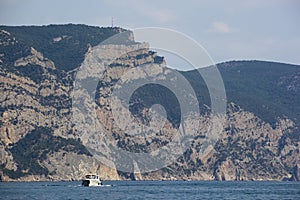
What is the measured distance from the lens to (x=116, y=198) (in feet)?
538

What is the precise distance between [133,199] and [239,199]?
1991 centimetres

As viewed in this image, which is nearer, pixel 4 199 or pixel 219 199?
pixel 4 199

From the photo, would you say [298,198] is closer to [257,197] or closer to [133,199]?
[257,197]

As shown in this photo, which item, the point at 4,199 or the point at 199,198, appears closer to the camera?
the point at 4,199

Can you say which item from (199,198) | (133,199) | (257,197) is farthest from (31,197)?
(257,197)

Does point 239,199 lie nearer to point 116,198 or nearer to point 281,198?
point 281,198

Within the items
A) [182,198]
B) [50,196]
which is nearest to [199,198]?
[182,198]

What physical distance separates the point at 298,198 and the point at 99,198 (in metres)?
36.7

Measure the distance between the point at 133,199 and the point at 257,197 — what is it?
89.5 feet

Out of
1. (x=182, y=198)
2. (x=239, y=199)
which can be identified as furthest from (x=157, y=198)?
(x=239, y=199)

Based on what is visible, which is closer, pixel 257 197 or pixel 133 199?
pixel 133 199

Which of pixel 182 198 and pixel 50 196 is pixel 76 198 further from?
pixel 182 198

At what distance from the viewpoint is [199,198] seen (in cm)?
16950

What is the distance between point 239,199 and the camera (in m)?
166
